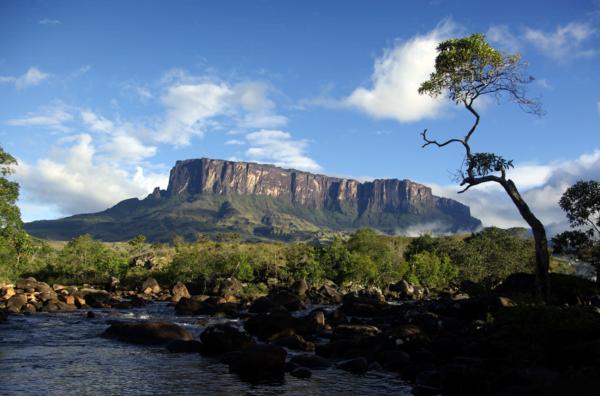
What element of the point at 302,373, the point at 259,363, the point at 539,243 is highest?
the point at 539,243

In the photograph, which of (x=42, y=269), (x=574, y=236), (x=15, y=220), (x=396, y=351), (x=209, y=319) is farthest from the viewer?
(x=42, y=269)

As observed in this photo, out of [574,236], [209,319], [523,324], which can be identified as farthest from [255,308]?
[523,324]

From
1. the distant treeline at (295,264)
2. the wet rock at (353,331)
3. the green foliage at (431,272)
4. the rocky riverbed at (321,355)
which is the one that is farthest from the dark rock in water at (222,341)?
the green foliage at (431,272)

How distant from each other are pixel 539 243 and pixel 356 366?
9.17 metres

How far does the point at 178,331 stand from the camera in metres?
26.7

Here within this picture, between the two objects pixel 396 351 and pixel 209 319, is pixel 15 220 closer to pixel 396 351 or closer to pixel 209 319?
pixel 209 319

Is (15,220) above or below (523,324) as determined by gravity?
above

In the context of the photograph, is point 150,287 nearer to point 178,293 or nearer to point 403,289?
point 178,293

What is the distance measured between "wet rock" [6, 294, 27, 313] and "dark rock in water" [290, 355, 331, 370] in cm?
3096

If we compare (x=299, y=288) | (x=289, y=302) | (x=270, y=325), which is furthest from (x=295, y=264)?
(x=270, y=325)

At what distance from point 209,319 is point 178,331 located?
12.9m

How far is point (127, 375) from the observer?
1816cm

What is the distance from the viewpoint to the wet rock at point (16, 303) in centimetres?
4046

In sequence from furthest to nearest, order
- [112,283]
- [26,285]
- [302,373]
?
[112,283]
[26,285]
[302,373]
